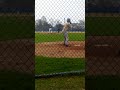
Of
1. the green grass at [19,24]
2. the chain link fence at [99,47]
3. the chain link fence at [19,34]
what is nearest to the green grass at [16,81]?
the chain link fence at [19,34]

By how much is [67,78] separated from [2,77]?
149cm

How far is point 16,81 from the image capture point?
11.7 feet

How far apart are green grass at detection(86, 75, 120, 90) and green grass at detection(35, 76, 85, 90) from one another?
58cm

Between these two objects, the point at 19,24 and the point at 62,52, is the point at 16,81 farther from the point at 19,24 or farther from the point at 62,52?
the point at 62,52

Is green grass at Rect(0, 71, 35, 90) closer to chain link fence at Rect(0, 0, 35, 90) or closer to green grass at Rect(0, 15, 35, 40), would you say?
chain link fence at Rect(0, 0, 35, 90)

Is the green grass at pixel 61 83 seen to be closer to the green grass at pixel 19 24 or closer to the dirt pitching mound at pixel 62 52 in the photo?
the green grass at pixel 19 24

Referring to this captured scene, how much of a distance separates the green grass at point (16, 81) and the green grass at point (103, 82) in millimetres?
617

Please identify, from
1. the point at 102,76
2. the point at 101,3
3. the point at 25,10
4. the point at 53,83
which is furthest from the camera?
the point at 53,83

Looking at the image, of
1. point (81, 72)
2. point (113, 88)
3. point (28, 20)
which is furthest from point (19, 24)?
point (81, 72)

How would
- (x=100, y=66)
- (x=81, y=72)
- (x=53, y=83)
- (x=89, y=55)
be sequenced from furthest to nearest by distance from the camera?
1. (x=81, y=72)
2. (x=53, y=83)
3. (x=100, y=66)
4. (x=89, y=55)

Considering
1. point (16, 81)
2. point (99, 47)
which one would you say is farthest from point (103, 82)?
point (16, 81)

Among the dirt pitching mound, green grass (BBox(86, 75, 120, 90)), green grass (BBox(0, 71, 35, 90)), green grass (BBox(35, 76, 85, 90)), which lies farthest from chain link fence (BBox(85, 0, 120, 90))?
the dirt pitching mound

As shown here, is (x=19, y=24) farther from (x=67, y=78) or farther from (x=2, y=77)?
(x=67, y=78)

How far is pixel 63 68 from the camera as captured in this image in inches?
253
